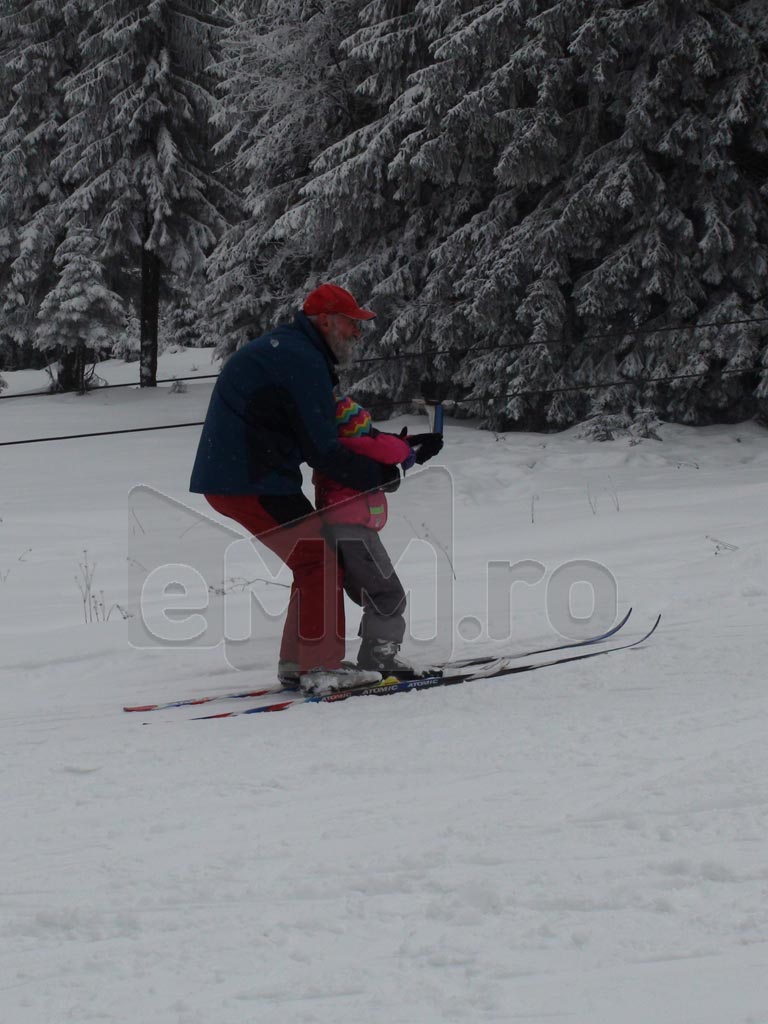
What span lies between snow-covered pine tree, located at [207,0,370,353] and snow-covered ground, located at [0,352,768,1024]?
9.50m

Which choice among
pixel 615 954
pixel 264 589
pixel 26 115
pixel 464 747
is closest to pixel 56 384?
pixel 26 115

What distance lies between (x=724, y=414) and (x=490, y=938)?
35.0 feet

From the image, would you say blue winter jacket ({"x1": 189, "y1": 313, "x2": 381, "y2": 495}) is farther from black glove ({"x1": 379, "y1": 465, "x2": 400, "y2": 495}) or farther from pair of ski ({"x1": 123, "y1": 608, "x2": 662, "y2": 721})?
pair of ski ({"x1": 123, "y1": 608, "x2": 662, "y2": 721})

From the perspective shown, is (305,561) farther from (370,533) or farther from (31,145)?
(31,145)

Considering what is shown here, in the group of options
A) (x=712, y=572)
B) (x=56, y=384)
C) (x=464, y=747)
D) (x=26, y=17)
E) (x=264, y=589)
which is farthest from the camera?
(x=56, y=384)

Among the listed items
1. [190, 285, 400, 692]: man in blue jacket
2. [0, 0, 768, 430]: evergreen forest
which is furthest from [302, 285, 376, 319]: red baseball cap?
[0, 0, 768, 430]: evergreen forest

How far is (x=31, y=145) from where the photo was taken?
20.5 m

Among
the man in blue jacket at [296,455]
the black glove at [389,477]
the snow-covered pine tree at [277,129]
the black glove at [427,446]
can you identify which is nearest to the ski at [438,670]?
the man in blue jacket at [296,455]

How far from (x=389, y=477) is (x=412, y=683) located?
37.6 inches

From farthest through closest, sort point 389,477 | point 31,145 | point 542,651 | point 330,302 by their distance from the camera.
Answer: point 31,145
point 542,651
point 389,477
point 330,302

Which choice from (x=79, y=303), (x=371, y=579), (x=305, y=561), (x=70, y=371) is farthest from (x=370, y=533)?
(x=70, y=371)

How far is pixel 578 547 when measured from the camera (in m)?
7.44

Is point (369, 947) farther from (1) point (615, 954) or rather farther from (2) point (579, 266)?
(2) point (579, 266)

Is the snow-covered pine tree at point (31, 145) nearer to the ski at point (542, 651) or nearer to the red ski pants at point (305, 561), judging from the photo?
the red ski pants at point (305, 561)
